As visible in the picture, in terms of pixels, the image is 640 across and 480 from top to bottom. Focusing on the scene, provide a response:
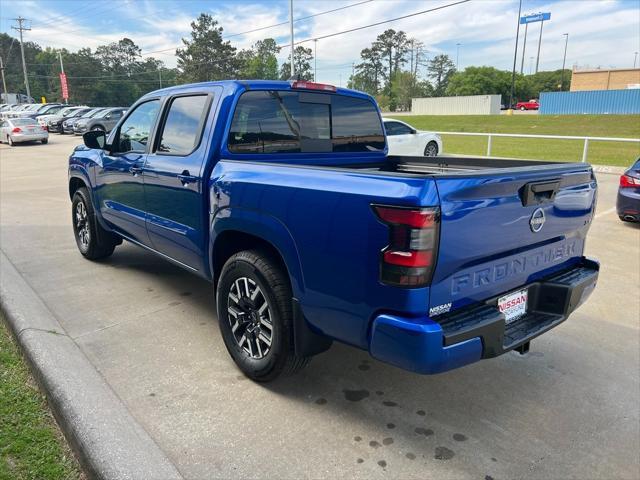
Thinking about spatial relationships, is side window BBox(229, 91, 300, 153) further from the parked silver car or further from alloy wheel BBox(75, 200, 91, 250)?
the parked silver car

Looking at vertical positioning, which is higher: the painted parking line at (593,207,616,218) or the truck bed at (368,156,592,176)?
the truck bed at (368,156,592,176)

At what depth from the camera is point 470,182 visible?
233 cm

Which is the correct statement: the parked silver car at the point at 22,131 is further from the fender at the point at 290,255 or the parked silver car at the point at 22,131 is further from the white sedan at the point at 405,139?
the fender at the point at 290,255

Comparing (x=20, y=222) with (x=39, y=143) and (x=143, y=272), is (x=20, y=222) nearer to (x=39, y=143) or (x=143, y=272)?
(x=143, y=272)

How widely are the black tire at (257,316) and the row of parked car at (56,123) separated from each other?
731 inches

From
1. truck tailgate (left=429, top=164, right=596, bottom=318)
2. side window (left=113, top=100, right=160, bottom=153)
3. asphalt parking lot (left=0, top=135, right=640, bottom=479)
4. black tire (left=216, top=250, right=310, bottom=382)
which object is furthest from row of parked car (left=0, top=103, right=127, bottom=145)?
truck tailgate (left=429, top=164, right=596, bottom=318)

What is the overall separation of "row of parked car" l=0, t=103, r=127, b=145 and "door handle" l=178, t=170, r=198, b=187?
1788 centimetres

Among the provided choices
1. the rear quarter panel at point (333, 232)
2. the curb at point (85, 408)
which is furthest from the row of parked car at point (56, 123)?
the rear quarter panel at point (333, 232)

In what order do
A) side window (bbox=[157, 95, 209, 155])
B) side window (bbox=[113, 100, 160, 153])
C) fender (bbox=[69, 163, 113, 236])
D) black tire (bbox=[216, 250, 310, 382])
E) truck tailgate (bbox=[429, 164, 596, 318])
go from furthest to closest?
1. fender (bbox=[69, 163, 113, 236])
2. side window (bbox=[113, 100, 160, 153])
3. side window (bbox=[157, 95, 209, 155])
4. black tire (bbox=[216, 250, 310, 382])
5. truck tailgate (bbox=[429, 164, 596, 318])

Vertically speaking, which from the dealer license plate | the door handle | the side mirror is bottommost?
the dealer license plate

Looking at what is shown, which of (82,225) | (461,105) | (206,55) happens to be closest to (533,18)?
(461,105)

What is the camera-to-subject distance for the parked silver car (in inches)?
953

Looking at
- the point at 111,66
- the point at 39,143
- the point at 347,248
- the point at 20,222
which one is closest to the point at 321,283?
the point at 347,248

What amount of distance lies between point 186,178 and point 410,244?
204cm
